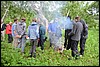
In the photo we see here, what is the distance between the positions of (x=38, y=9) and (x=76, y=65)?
5.55m

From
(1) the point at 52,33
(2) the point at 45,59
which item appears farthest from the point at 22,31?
(2) the point at 45,59

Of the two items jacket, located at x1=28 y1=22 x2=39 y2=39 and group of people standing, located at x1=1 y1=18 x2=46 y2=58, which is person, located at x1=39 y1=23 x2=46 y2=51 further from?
jacket, located at x1=28 y1=22 x2=39 y2=39

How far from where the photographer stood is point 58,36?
40.9 ft

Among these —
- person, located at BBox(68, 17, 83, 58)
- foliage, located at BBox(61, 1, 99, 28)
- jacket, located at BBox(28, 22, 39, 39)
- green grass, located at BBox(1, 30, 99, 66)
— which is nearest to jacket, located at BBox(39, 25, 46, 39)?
green grass, located at BBox(1, 30, 99, 66)

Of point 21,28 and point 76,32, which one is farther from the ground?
point 21,28

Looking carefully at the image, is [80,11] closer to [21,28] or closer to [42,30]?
[42,30]

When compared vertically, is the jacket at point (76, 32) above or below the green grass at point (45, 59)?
above

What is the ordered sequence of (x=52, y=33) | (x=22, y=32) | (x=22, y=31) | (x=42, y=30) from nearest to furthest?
(x=22, y=32) < (x=22, y=31) < (x=42, y=30) < (x=52, y=33)

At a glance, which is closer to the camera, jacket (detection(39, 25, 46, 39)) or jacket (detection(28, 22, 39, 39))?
jacket (detection(28, 22, 39, 39))

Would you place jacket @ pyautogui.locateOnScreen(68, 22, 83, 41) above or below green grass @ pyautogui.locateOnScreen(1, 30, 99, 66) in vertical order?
above

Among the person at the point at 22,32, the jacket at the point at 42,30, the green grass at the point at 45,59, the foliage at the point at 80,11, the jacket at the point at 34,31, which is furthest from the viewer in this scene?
the foliage at the point at 80,11

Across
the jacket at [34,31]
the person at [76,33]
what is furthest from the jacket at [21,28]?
the person at [76,33]

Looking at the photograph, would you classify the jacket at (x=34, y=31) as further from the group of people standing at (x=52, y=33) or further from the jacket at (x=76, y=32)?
the jacket at (x=76, y=32)

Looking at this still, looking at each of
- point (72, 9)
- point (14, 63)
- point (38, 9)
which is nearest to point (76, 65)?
point (14, 63)
